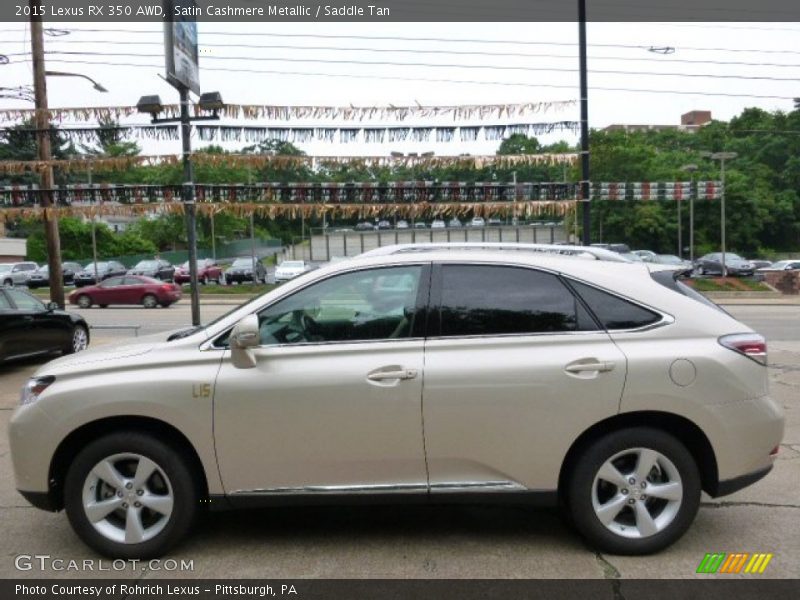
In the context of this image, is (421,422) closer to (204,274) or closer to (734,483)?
(734,483)

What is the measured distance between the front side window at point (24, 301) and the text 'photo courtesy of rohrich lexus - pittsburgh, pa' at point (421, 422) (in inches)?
287

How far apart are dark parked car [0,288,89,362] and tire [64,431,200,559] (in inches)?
272

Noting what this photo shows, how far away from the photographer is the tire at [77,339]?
36.2ft

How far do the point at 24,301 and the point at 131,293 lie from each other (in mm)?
17707

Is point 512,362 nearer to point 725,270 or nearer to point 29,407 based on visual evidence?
point 29,407

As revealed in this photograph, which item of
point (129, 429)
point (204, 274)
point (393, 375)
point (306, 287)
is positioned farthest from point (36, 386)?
point (204, 274)

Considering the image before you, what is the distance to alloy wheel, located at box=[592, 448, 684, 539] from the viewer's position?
3648 mm

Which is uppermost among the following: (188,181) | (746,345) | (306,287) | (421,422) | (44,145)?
(44,145)

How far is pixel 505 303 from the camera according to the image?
3848 mm

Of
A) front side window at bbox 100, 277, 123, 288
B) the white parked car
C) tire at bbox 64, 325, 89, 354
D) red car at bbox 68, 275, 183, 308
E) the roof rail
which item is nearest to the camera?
the roof rail

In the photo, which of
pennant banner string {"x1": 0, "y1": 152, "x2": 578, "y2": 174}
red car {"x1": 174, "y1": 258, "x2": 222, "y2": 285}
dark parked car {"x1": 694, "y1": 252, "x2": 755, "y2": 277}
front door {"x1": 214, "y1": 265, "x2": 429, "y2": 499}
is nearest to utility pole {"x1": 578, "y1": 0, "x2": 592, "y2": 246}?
pennant banner string {"x1": 0, "y1": 152, "x2": 578, "y2": 174}

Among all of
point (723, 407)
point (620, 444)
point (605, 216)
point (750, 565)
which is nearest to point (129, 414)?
point (620, 444)

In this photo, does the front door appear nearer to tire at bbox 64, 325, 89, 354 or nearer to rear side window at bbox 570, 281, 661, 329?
rear side window at bbox 570, 281, 661, 329

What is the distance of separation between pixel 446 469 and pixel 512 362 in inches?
26.6
